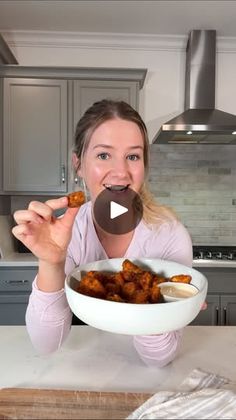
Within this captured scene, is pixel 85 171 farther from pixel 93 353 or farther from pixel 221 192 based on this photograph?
pixel 221 192

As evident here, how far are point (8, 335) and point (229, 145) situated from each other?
2363 mm

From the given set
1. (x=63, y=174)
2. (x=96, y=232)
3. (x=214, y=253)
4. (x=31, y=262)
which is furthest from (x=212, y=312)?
(x=96, y=232)

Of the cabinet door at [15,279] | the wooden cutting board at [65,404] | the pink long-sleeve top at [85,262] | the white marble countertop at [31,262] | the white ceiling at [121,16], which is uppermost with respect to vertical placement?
the white ceiling at [121,16]

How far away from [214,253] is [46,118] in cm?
157

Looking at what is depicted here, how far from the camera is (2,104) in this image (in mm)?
2533

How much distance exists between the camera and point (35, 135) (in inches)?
100

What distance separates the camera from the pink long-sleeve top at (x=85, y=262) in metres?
0.76

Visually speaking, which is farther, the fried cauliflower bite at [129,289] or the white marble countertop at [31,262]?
the white marble countertop at [31,262]

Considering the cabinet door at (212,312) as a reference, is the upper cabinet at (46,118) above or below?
above

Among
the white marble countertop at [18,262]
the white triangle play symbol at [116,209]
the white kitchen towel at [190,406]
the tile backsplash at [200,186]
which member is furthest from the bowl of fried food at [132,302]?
the tile backsplash at [200,186]

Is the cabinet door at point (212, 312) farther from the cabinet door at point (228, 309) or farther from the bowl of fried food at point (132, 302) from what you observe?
Answer: the bowl of fried food at point (132, 302)

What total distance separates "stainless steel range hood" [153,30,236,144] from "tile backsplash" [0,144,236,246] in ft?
0.55
